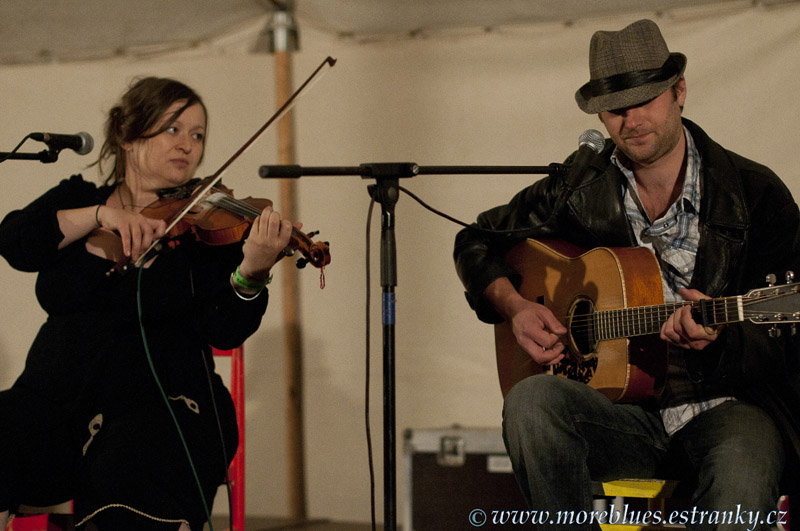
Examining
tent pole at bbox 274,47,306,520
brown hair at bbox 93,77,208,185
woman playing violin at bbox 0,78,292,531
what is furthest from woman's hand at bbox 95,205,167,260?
tent pole at bbox 274,47,306,520

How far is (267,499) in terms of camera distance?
3.39 metres

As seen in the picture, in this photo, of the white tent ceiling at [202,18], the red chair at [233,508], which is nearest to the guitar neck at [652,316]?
the red chair at [233,508]

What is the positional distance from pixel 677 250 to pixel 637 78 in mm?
430

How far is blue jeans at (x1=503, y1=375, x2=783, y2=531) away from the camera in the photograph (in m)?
1.58

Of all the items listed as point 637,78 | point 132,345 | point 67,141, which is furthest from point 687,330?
point 67,141

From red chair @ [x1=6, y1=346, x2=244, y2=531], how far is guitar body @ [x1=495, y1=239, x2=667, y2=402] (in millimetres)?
792

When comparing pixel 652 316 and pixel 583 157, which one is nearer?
pixel 583 157

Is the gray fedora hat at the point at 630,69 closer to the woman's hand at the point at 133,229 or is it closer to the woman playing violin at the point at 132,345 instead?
the woman playing violin at the point at 132,345

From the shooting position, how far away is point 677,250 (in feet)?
6.38

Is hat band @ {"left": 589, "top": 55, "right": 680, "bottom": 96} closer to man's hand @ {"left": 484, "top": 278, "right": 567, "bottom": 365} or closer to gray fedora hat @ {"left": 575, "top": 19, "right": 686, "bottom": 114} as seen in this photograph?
gray fedora hat @ {"left": 575, "top": 19, "right": 686, "bottom": 114}

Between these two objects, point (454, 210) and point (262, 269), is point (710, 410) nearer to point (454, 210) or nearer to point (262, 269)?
point (262, 269)

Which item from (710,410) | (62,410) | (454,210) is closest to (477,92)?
(454,210)

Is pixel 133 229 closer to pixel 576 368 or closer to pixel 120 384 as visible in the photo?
pixel 120 384

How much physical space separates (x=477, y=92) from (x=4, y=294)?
2.16m
